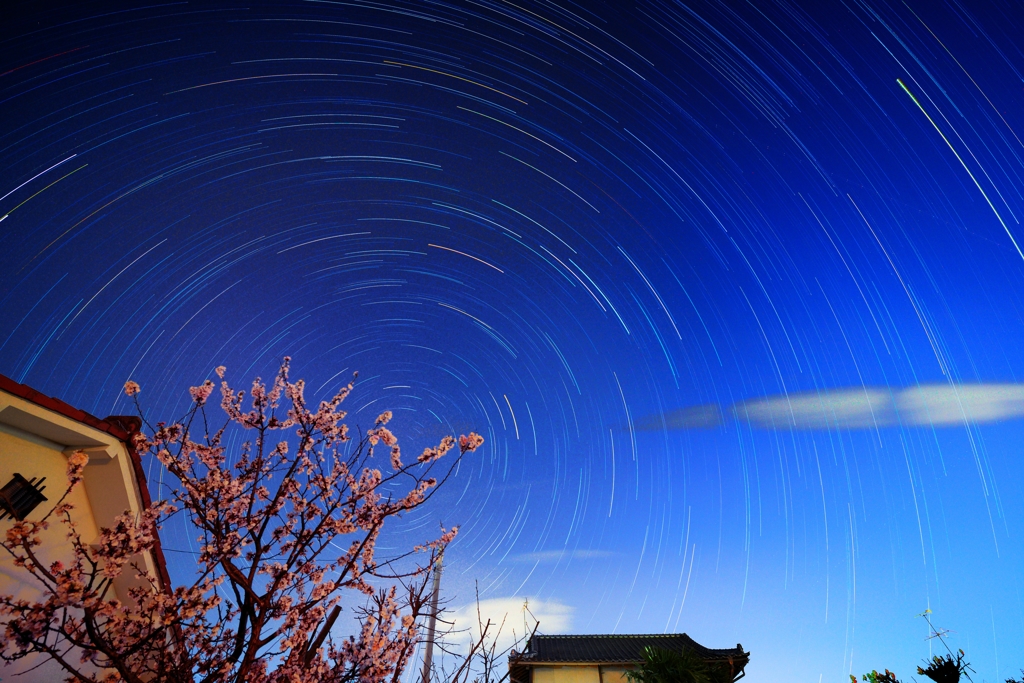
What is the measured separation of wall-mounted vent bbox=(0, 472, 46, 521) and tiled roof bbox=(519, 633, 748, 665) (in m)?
16.1

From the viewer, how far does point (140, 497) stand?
762cm

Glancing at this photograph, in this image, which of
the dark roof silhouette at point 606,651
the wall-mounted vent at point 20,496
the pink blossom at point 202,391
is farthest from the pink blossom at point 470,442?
the dark roof silhouette at point 606,651

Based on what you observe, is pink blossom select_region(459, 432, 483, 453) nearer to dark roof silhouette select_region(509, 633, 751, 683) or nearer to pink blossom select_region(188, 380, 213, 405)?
pink blossom select_region(188, 380, 213, 405)

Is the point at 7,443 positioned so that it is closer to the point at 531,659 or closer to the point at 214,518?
the point at 214,518

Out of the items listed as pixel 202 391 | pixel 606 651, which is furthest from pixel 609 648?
pixel 202 391

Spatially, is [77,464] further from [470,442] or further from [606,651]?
[606,651]

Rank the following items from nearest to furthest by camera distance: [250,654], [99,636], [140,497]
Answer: [99,636], [250,654], [140,497]

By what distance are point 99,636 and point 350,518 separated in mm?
2337

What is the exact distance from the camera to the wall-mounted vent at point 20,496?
239 inches

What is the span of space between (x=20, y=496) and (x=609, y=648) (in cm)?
2094

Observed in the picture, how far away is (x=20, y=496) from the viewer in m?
6.36

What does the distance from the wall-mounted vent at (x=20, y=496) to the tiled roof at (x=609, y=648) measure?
16.1 metres

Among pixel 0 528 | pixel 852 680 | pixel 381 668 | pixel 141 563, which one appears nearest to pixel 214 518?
pixel 381 668

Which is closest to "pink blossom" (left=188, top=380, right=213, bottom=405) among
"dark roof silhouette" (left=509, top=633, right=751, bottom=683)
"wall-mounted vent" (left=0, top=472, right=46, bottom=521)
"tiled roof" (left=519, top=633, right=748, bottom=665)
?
"wall-mounted vent" (left=0, top=472, right=46, bottom=521)
